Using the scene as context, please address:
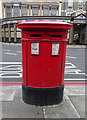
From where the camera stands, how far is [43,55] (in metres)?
3.00

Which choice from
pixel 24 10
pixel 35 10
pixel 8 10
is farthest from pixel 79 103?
pixel 8 10

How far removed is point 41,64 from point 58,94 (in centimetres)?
84

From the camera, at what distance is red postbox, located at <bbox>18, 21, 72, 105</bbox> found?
2.89 m

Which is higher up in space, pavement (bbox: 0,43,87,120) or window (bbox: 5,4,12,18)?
window (bbox: 5,4,12,18)

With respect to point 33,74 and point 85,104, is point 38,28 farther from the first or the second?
point 85,104

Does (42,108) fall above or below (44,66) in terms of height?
below

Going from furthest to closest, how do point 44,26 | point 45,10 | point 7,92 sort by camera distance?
point 45,10 → point 7,92 → point 44,26

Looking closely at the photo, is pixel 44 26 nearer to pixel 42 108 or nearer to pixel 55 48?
pixel 55 48

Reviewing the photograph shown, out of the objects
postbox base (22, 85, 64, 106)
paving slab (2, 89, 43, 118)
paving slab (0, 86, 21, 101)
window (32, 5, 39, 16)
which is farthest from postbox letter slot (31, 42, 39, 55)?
window (32, 5, 39, 16)

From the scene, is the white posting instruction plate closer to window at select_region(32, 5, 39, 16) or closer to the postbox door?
the postbox door

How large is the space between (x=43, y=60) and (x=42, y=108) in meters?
1.05

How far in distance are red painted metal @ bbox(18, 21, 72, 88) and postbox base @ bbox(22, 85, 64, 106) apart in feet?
0.30

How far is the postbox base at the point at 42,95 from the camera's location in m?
3.19

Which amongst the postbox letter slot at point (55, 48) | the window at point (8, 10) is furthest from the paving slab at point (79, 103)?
the window at point (8, 10)
